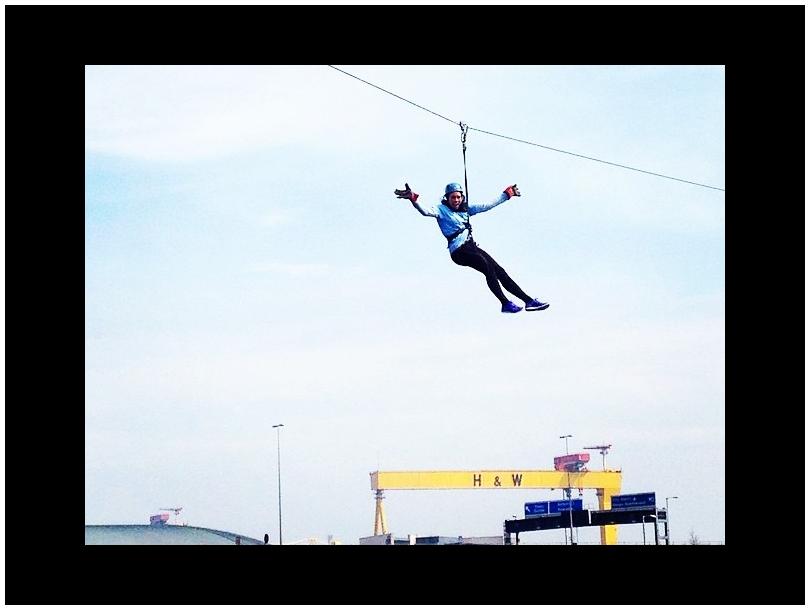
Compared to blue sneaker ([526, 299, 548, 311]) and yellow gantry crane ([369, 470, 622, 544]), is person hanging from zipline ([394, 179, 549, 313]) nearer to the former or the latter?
blue sneaker ([526, 299, 548, 311])

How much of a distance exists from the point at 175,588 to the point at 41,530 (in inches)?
99.5

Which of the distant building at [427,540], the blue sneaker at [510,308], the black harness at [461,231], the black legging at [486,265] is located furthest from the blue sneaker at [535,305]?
the distant building at [427,540]

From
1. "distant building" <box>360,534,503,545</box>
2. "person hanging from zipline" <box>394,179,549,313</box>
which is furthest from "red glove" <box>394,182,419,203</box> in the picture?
"distant building" <box>360,534,503,545</box>

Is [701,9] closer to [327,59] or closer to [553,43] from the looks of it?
[553,43]

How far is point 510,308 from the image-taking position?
98.4ft

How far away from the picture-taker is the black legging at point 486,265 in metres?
29.5

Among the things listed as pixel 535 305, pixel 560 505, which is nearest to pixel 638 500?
A: pixel 560 505

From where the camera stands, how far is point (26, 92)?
2394 centimetres

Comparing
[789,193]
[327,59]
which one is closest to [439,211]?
[327,59]

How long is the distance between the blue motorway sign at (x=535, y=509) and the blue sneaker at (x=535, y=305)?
30.7 m

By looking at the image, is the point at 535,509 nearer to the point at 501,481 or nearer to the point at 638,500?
the point at 638,500

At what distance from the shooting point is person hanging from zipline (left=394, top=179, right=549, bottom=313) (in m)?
29.2

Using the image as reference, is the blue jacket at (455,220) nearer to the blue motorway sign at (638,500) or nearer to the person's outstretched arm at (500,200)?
the person's outstretched arm at (500,200)

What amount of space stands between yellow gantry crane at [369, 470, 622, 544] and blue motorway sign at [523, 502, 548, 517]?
242 inches
